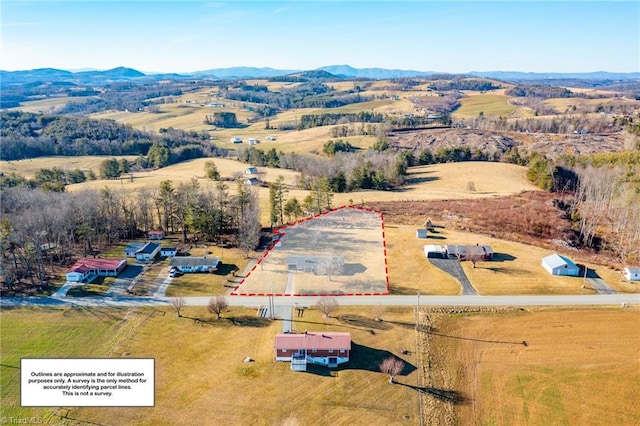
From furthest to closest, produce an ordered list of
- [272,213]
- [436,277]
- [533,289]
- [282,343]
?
[272,213] → [436,277] → [533,289] → [282,343]

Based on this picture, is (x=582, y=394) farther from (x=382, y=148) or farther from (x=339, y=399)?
(x=382, y=148)

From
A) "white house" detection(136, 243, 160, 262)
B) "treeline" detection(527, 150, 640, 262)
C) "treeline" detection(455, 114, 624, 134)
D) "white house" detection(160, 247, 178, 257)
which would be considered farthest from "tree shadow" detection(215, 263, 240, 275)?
"treeline" detection(455, 114, 624, 134)

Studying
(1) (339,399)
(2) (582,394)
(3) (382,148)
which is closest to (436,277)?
(2) (582,394)

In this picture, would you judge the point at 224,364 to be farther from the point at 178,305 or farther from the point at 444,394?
the point at 444,394

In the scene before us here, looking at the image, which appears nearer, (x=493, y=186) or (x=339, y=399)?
(x=339, y=399)

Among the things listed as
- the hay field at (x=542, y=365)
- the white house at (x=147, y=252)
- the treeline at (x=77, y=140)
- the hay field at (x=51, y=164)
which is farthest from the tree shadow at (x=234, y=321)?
the treeline at (x=77, y=140)

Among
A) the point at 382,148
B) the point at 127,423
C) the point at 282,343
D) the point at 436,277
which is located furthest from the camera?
the point at 382,148
